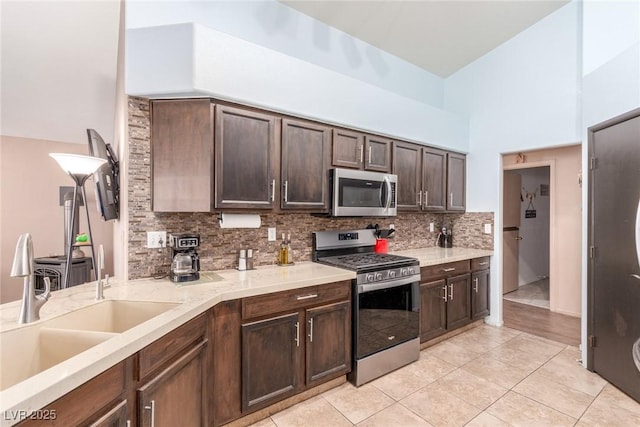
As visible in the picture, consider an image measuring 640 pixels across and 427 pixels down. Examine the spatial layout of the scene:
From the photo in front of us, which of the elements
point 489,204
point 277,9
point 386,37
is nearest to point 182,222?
point 277,9

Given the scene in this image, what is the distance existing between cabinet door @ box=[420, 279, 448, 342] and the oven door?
209 millimetres

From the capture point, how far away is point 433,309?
3092 mm

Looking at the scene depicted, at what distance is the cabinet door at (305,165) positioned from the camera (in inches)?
95.8

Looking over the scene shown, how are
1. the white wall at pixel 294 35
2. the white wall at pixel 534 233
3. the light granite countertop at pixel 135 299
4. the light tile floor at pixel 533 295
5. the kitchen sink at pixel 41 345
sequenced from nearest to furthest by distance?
the light granite countertop at pixel 135 299 < the kitchen sink at pixel 41 345 < the white wall at pixel 294 35 < the light tile floor at pixel 533 295 < the white wall at pixel 534 233

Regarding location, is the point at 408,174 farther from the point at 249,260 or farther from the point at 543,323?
the point at 543,323

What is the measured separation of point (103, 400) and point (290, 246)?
73.6 inches

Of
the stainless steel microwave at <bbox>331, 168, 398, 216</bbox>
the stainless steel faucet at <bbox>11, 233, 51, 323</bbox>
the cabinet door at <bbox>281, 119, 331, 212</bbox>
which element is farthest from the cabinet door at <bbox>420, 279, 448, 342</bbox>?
the stainless steel faucet at <bbox>11, 233, 51, 323</bbox>

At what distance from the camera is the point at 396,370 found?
2.65 meters

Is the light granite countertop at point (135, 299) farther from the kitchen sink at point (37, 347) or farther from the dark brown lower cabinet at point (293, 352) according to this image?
the dark brown lower cabinet at point (293, 352)

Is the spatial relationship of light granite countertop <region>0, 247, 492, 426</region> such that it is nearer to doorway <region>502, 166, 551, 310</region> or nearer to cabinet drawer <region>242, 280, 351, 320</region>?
cabinet drawer <region>242, 280, 351, 320</region>

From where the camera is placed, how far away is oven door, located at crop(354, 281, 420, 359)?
2.40m

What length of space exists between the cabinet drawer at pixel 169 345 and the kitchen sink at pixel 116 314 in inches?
6.3

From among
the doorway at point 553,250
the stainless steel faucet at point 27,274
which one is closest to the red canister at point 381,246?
the doorway at point 553,250

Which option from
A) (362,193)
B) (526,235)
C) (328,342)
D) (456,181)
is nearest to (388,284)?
(328,342)
